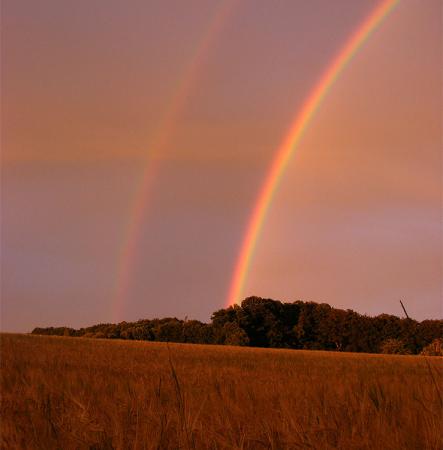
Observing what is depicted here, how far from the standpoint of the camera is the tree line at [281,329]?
6109 centimetres

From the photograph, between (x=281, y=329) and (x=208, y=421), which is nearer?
(x=208, y=421)

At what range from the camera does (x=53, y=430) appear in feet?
6.59

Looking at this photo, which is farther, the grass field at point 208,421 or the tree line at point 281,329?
the tree line at point 281,329

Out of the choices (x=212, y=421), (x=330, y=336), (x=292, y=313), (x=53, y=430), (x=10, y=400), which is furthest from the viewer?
(x=292, y=313)

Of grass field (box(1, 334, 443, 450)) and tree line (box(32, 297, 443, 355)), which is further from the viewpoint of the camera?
tree line (box(32, 297, 443, 355))

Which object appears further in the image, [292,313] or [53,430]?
[292,313]

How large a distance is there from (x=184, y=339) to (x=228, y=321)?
19.1ft

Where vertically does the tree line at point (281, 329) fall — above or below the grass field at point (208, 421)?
above

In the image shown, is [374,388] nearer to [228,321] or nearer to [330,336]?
[228,321]

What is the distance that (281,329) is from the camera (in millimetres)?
67500

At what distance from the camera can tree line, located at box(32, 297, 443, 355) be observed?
6109 cm

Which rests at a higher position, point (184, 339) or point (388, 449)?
point (184, 339)

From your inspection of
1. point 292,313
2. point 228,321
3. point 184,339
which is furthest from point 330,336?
point 184,339

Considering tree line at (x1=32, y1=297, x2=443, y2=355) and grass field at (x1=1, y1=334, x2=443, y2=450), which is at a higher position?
tree line at (x1=32, y1=297, x2=443, y2=355)
